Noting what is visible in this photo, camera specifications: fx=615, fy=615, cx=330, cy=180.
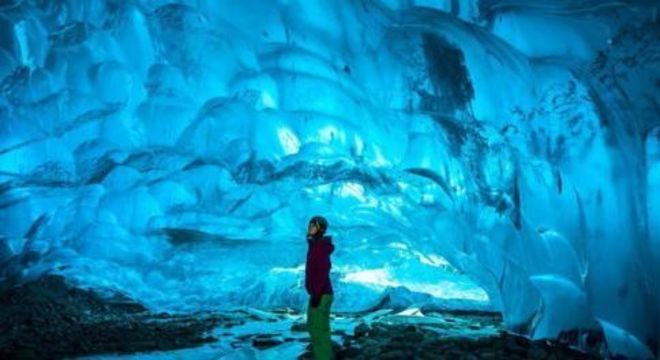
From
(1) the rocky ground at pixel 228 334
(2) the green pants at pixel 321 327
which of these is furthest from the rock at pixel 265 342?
(2) the green pants at pixel 321 327

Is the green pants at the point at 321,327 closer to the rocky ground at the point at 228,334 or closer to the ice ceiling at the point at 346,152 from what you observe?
the rocky ground at the point at 228,334

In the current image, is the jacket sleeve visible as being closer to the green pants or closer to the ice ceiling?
the green pants

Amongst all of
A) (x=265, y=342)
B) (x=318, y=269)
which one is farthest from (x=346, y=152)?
(x=318, y=269)

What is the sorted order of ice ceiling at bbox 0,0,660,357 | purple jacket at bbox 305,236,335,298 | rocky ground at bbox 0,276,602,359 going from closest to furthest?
purple jacket at bbox 305,236,335,298, ice ceiling at bbox 0,0,660,357, rocky ground at bbox 0,276,602,359

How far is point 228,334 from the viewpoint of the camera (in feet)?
29.6

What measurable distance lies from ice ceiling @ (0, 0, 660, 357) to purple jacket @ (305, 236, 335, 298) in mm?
2918

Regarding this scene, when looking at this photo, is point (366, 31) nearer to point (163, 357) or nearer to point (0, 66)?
point (163, 357)

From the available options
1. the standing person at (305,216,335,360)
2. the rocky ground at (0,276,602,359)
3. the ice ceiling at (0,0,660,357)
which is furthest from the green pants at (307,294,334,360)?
the ice ceiling at (0,0,660,357)

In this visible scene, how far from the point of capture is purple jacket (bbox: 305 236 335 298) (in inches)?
188

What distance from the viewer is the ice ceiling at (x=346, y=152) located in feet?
19.8

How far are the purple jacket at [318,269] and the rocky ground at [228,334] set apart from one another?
5.80 ft

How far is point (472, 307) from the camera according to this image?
1359 centimetres

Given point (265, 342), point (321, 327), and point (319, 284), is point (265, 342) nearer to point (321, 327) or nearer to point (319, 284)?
point (321, 327)

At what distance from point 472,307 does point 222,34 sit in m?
8.01
